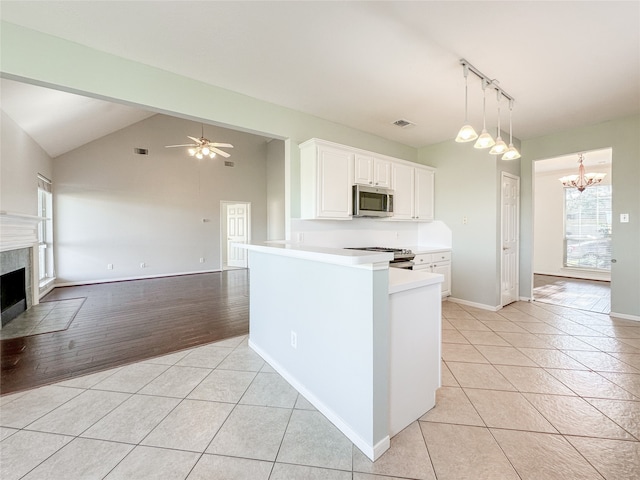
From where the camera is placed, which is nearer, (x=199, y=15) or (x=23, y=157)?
(x=199, y=15)

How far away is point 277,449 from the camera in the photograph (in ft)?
4.77

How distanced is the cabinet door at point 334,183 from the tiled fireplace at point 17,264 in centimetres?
347

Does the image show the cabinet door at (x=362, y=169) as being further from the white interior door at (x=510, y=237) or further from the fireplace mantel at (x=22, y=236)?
the fireplace mantel at (x=22, y=236)

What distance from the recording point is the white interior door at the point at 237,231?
7828mm

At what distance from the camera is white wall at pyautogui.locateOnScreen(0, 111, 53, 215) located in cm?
324

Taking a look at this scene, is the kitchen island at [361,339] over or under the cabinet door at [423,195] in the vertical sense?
under

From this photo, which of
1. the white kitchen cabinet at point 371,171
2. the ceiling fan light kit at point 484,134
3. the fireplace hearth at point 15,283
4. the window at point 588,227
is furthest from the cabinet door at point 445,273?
the fireplace hearth at point 15,283

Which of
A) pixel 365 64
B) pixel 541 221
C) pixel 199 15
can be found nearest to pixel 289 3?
pixel 199 15

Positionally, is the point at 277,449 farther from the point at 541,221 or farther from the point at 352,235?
the point at 541,221

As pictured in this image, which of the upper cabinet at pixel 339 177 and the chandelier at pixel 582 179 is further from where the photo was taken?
the chandelier at pixel 582 179

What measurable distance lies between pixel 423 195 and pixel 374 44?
2.78 metres

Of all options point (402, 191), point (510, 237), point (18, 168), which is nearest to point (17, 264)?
point (18, 168)

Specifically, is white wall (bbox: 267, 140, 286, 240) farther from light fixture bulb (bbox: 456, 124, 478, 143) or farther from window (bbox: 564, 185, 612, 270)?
window (bbox: 564, 185, 612, 270)

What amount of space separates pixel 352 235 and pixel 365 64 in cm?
220
